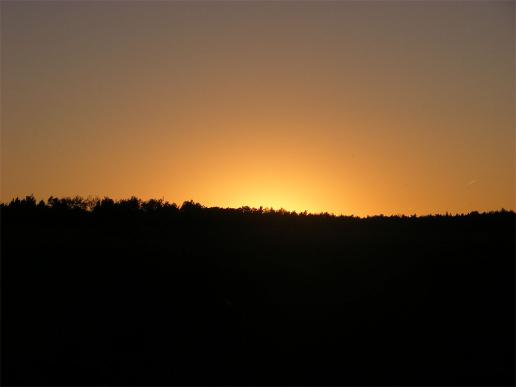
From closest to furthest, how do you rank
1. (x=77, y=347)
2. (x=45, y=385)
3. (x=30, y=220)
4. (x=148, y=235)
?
(x=45, y=385)
(x=77, y=347)
(x=148, y=235)
(x=30, y=220)

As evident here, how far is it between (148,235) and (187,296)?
13910 mm

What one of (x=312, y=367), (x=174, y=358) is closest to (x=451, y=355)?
(x=312, y=367)

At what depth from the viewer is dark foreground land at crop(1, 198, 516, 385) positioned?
60.9 ft

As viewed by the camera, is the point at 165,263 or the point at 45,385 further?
the point at 165,263

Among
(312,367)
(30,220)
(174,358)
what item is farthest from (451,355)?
(30,220)

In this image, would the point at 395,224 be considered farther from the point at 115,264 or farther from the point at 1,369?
the point at 1,369

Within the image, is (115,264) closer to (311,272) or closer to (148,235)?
(311,272)

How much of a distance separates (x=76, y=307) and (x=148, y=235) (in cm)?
1555

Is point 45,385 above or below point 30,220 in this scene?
below

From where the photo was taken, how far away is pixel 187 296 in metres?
23.5

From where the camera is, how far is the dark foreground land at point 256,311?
18.6 meters

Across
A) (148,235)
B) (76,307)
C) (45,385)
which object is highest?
(148,235)

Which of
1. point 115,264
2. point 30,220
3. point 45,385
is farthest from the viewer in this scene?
point 30,220

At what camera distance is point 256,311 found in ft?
77.2
